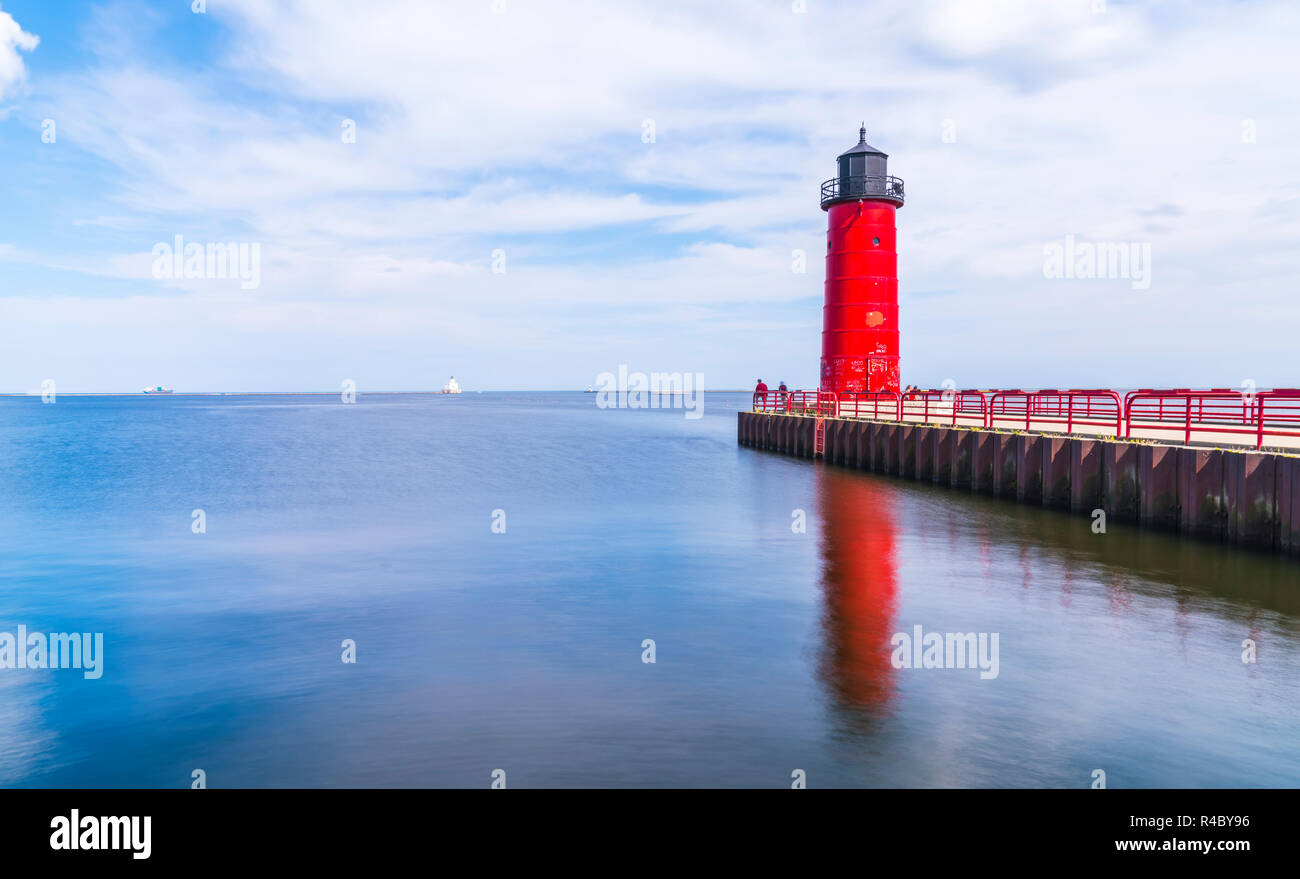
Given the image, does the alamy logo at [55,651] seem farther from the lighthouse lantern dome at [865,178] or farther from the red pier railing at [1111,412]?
the lighthouse lantern dome at [865,178]

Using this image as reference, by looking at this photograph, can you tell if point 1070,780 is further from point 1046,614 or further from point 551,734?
point 1046,614

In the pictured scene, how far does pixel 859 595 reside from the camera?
15156mm

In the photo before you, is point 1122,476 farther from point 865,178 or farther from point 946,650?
point 865,178

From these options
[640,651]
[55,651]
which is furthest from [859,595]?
[55,651]

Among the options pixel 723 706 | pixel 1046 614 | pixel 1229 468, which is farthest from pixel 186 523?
pixel 1229 468

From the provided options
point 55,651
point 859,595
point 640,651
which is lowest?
point 55,651

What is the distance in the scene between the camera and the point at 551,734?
869 centimetres

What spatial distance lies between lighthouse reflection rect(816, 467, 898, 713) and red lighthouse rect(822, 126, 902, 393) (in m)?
12.3

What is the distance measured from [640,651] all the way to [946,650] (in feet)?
13.8

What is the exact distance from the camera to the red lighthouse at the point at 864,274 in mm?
39312
